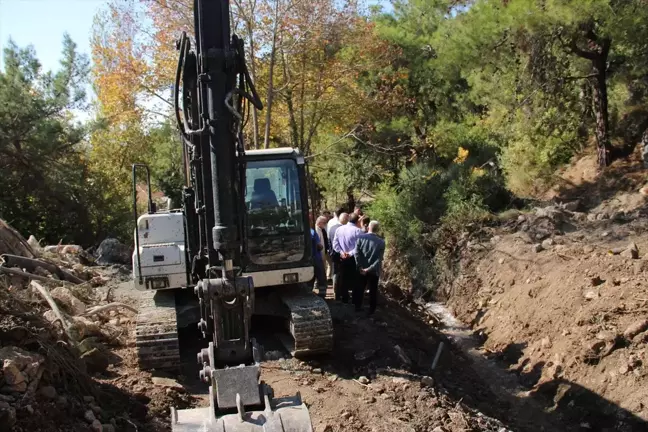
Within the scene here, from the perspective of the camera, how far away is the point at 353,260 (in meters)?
9.86

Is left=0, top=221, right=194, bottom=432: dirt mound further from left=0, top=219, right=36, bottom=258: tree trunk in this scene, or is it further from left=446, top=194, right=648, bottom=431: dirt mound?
left=446, top=194, right=648, bottom=431: dirt mound

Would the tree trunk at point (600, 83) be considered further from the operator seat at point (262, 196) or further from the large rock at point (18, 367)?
the large rock at point (18, 367)

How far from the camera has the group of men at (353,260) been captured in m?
9.31

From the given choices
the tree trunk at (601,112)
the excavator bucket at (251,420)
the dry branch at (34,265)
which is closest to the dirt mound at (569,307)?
the tree trunk at (601,112)

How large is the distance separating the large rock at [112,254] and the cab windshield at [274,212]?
31.2ft

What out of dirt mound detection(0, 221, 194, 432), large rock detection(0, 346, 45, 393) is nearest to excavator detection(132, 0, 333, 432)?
dirt mound detection(0, 221, 194, 432)

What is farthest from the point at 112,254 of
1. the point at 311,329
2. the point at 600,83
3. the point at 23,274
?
the point at 600,83

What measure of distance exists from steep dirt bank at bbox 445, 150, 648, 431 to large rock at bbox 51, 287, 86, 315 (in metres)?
6.31

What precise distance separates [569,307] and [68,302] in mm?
7240

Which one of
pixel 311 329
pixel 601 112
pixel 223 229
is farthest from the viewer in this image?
pixel 601 112

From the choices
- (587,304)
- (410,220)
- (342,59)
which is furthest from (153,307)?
(342,59)

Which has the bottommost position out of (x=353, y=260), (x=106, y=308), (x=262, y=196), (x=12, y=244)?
(x=106, y=308)

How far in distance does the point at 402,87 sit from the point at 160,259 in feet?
49.3

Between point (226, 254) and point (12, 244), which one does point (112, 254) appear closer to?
point (12, 244)
